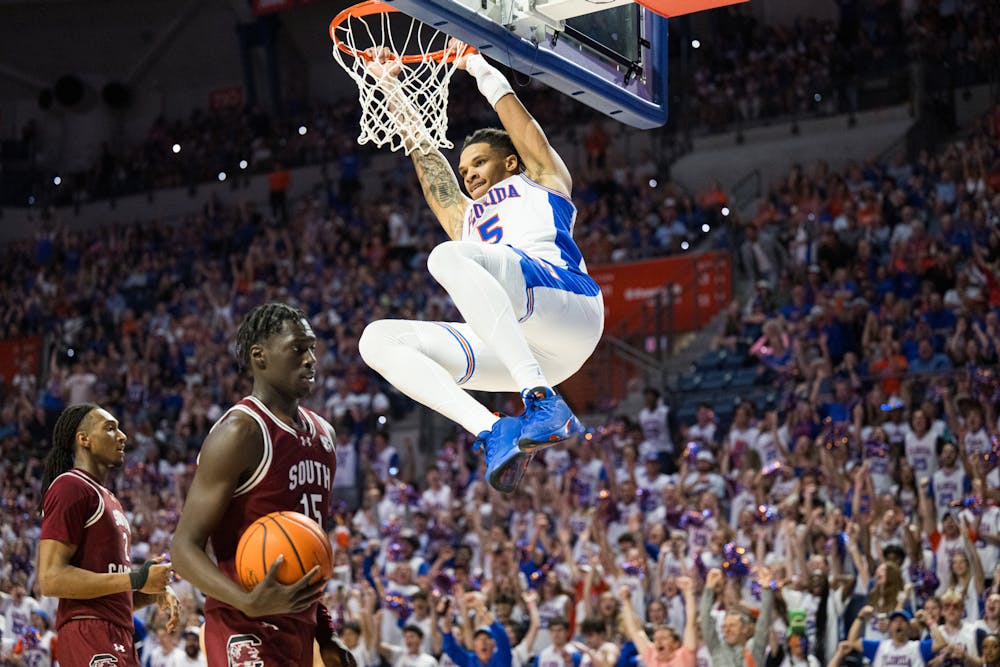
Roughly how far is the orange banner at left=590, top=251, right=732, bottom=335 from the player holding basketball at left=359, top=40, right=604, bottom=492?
1121cm

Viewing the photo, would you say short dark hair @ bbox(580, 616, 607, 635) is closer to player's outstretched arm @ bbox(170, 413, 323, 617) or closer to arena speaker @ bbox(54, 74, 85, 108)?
player's outstretched arm @ bbox(170, 413, 323, 617)

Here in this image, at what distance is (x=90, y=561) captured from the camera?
231 inches

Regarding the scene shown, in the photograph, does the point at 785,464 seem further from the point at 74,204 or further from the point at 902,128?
the point at 74,204

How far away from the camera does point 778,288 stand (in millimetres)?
15992

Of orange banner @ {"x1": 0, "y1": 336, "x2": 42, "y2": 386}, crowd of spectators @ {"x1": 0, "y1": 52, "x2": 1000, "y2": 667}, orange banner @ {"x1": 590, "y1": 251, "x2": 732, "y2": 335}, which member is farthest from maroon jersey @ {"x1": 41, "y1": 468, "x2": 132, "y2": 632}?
orange banner @ {"x1": 0, "y1": 336, "x2": 42, "y2": 386}

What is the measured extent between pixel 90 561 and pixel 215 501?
83.2 inches

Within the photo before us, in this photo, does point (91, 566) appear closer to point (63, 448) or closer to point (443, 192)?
point (63, 448)

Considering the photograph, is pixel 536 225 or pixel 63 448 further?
pixel 63 448

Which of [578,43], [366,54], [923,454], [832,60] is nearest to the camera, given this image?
[578,43]

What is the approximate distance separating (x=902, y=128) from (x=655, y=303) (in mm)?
4733

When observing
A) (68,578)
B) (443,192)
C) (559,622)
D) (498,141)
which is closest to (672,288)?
(559,622)

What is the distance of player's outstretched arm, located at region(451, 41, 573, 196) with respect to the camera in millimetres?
5602

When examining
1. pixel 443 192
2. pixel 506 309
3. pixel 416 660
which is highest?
pixel 443 192

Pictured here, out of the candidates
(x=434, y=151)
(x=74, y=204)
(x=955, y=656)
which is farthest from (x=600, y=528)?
(x=74, y=204)
